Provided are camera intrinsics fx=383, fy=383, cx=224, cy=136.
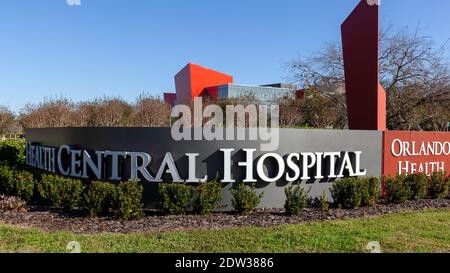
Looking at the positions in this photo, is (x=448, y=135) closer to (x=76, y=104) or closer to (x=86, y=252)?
(x=86, y=252)

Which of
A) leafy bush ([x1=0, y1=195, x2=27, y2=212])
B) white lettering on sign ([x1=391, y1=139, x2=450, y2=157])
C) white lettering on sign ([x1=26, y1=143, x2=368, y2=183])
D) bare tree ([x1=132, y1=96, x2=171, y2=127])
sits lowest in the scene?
leafy bush ([x1=0, y1=195, x2=27, y2=212])

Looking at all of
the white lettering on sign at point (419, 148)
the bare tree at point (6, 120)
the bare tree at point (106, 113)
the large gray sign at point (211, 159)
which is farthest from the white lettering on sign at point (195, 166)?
the bare tree at point (6, 120)

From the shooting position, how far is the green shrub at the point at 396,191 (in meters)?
8.73

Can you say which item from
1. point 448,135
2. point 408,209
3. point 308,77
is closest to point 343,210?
point 408,209

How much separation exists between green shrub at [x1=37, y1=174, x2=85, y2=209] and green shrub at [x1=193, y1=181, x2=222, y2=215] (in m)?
2.38

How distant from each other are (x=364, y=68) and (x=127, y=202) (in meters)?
7.17

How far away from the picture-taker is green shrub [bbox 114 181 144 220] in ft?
22.9

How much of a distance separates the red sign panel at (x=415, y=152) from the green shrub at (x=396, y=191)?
0.96 m

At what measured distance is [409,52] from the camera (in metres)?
18.4

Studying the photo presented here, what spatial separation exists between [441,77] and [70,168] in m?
16.6

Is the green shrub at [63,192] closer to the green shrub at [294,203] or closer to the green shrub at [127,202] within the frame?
the green shrub at [127,202]

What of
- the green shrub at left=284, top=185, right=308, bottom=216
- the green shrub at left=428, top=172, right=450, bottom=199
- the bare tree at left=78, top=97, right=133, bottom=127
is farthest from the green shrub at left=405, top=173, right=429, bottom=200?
the bare tree at left=78, top=97, right=133, bottom=127

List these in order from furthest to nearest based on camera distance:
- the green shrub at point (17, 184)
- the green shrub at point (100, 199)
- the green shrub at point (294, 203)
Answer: the green shrub at point (17, 184) → the green shrub at point (294, 203) → the green shrub at point (100, 199)

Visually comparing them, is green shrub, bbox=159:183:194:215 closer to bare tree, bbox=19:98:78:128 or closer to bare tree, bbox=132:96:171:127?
bare tree, bbox=132:96:171:127
